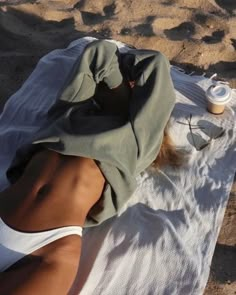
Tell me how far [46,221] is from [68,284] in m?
0.19

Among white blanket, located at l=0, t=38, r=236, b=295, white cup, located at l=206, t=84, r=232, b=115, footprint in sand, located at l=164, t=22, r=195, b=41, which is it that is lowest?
white blanket, located at l=0, t=38, r=236, b=295

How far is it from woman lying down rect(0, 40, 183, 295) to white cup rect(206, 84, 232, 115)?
0.24 m

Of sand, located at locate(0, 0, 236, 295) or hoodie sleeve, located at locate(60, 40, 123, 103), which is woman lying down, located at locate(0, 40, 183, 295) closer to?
hoodie sleeve, located at locate(60, 40, 123, 103)

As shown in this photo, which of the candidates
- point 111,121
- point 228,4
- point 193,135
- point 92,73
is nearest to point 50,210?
point 111,121

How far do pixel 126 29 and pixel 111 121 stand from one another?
3.25ft

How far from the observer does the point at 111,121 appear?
2.08 metres

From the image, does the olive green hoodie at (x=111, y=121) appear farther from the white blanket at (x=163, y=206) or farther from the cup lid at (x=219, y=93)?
the cup lid at (x=219, y=93)

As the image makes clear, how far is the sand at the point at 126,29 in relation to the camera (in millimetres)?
2740

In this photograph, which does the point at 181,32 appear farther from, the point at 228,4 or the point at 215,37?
the point at 228,4

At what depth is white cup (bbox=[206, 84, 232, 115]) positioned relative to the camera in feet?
7.75

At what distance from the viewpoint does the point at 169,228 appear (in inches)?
79.9

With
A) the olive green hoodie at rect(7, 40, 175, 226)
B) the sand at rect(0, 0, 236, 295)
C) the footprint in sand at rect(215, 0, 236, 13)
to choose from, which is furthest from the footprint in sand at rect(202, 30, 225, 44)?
the olive green hoodie at rect(7, 40, 175, 226)

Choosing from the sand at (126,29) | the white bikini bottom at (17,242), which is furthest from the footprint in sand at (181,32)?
the white bikini bottom at (17,242)

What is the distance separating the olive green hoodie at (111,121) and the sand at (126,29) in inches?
22.0
